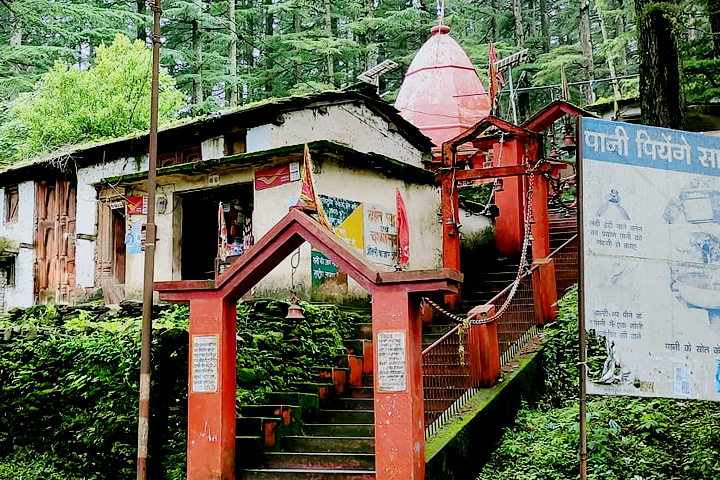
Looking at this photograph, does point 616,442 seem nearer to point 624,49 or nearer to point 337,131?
point 337,131

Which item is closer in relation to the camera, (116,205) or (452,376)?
(452,376)

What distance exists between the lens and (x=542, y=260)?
14102 millimetres

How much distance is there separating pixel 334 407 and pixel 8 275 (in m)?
13.0

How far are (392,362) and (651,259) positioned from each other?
2.77m

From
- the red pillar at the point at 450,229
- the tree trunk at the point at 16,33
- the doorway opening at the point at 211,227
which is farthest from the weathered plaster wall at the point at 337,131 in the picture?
the tree trunk at the point at 16,33

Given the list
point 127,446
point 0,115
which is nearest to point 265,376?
point 127,446

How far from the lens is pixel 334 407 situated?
10.9 metres

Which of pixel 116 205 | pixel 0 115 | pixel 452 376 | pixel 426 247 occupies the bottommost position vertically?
pixel 452 376

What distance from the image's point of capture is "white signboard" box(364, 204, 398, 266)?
1526 cm

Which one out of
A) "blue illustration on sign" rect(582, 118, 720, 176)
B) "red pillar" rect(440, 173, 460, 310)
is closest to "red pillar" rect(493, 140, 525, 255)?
"red pillar" rect(440, 173, 460, 310)

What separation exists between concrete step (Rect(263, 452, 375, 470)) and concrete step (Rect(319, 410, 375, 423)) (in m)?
0.96

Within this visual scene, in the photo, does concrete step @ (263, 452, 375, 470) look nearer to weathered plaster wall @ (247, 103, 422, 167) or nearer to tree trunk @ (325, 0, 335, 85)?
weathered plaster wall @ (247, 103, 422, 167)

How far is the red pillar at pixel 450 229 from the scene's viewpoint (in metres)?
15.3

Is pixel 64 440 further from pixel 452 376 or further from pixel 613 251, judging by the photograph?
pixel 613 251
